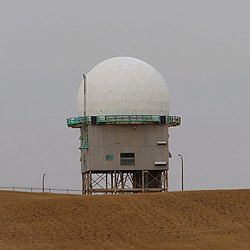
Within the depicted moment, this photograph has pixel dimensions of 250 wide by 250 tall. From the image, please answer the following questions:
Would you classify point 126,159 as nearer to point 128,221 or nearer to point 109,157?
point 109,157

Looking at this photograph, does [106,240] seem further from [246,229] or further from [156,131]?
[156,131]

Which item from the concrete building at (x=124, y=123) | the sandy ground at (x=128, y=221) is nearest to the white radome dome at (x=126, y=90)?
the concrete building at (x=124, y=123)

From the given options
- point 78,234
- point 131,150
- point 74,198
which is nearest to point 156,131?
point 131,150

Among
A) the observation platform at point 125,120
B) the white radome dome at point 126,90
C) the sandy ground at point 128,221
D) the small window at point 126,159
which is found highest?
the white radome dome at point 126,90

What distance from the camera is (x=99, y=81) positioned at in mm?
70250

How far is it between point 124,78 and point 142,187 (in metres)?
9.48

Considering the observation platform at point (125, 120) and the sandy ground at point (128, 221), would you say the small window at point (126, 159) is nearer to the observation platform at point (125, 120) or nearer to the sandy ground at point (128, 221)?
the observation platform at point (125, 120)

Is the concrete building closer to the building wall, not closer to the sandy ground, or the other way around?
the building wall

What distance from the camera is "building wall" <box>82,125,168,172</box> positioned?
70562 millimetres

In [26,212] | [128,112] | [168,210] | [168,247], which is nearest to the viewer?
[168,247]

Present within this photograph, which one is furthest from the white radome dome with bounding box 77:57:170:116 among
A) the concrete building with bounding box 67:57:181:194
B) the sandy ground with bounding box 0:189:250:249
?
the sandy ground with bounding box 0:189:250:249

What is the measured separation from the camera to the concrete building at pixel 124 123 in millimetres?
69250

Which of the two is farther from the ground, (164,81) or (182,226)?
(164,81)

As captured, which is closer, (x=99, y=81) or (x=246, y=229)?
(x=246, y=229)
